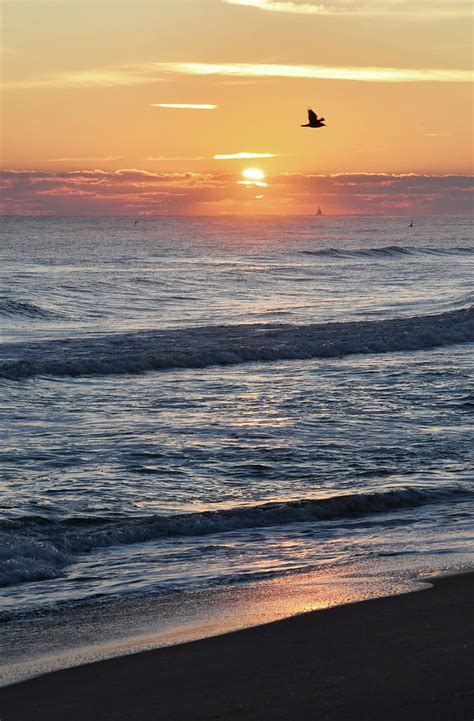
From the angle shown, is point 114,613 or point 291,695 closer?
point 291,695

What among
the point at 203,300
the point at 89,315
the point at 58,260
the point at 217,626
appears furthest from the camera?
the point at 58,260

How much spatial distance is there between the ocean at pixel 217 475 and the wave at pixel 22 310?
14.3 feet

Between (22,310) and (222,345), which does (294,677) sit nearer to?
A: (222,345)

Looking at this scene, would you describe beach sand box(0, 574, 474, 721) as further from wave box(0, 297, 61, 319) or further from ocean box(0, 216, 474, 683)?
wave box(0, 297, 61, 319)

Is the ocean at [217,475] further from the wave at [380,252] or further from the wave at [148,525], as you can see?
the wave at [380,252]

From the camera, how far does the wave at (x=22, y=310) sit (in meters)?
32.4

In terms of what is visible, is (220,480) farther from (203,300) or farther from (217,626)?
(203,300)

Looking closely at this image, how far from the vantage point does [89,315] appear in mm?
33406

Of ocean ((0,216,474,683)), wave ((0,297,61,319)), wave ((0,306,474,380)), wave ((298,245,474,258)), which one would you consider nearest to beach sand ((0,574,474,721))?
ocean ((0,216,474,683))

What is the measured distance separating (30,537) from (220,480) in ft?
8.84

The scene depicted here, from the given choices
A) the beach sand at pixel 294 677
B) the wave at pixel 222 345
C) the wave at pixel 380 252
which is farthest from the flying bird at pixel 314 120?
the wave at pixel 380 252

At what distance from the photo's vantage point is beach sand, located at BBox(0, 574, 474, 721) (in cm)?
495

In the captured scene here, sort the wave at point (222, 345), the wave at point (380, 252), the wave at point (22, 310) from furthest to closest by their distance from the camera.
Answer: the wave at point (380, 252)
the wave at point (22, 310)
the wave at point (222, 345)

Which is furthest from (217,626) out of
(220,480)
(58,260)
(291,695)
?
(58,260)
